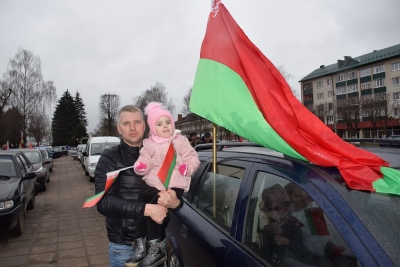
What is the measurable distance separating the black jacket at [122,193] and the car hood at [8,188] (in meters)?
4.27

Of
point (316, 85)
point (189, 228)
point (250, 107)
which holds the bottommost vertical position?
point (189, 228)

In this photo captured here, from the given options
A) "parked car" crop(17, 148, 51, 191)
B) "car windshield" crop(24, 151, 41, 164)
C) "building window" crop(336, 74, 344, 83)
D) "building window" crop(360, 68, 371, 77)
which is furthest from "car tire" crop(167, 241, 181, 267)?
"building window" crop(336, 74, 344, 83)

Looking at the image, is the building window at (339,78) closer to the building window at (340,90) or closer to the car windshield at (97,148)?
the building window at (340,90)

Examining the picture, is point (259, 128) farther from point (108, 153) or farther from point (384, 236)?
point (108, 153)

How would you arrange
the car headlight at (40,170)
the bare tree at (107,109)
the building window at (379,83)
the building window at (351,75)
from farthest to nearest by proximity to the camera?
the bare tree at (107,109) < the building window at (351,75) < the building window at (379,83) < the car headlight at (40,170)

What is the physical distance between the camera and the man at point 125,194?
2.11 metres

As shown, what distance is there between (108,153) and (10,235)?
→ 5.18 meters

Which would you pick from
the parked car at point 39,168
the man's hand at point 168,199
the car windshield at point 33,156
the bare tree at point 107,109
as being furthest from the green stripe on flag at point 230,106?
the bare tree at point 107,109

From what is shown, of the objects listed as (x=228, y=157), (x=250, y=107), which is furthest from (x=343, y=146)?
(x=228, y=157)

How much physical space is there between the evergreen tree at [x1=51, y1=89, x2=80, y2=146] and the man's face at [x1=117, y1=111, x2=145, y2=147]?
74.8m

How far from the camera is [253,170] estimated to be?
220cm

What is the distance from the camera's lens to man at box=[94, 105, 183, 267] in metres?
2.11

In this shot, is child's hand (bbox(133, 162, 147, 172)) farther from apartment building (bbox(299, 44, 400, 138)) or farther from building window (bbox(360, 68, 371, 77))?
building window (bbox(360, 68, 371, 77))

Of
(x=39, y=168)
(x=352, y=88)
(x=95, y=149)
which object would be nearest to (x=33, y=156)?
(x=39, y=168)
